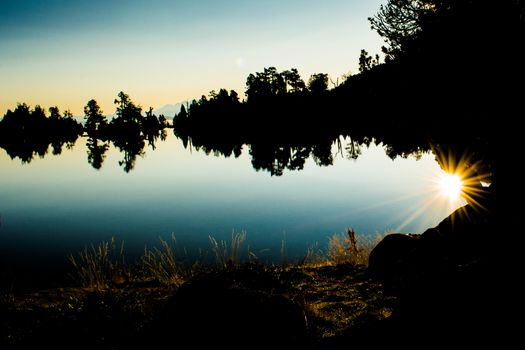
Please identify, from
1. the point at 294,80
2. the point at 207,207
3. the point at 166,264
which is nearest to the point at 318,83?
the point at 294,80

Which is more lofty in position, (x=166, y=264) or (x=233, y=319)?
(x=233, y=319)

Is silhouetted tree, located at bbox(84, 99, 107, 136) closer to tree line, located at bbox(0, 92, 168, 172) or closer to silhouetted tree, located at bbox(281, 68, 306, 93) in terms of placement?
tree line, located at bbox(0, 92, 168, 172)

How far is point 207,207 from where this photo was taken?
26.4 m

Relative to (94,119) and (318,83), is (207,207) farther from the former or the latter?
(94,119)

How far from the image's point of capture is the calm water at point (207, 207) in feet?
60.0

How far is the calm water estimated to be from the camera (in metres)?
18.3

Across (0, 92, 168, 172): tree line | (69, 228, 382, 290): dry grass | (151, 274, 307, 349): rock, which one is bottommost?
(69, 228, 382, 290): dry grass

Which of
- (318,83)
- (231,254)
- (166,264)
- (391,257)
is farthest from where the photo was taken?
(318,83)

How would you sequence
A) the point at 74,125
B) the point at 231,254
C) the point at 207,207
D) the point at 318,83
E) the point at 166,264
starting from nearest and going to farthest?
the point at 231,254 → the point at 166,264 → the point at 207,207 → the point at 318,83 → the point at 74,125

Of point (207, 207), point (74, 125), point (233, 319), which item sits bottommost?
point (207, 207)

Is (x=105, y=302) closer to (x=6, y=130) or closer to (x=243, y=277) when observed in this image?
(x=243, y=277)

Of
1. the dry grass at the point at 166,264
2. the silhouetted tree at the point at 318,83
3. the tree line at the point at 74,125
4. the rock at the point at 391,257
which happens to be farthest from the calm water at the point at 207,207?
the tree line at the point at 74,125

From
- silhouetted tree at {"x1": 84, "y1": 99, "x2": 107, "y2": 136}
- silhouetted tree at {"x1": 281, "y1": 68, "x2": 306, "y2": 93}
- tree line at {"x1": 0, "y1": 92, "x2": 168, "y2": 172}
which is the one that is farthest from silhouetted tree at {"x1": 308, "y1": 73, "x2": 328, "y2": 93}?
silhouetted tree at {"x1": 84, "y1": 99, "x2": 107, "y2": 136}

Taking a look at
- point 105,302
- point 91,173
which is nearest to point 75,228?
point 105,302
